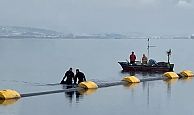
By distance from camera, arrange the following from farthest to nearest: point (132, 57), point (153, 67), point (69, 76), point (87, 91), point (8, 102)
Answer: point (132, 57)
point (153, 67)
point (69, 76)
point (87, 91)
point (8, 102)

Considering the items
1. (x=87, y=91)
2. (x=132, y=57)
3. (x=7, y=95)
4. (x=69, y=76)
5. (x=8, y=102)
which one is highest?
(x=132, y=57)

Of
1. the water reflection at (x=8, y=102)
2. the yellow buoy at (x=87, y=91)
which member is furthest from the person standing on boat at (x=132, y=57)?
the water reflection at (x=8, y=102)

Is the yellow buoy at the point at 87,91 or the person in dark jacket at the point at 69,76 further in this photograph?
the person in dark jacket at the point at 69,76

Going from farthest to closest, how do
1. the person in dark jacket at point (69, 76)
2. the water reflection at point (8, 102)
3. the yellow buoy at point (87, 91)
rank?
the person in dark jacket at point (69, 76)
the yellow buoy at point (87, 91)
the water reflection at point (8, 102)

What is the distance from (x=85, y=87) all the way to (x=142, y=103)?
5.68 meters

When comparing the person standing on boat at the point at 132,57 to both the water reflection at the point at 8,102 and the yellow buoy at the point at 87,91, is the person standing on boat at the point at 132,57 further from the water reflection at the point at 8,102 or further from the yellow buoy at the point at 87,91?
the water reflection at the point at 8,102

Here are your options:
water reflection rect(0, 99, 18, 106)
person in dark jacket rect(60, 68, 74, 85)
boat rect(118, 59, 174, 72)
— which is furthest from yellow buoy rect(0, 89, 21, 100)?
boat rect(118, 59, 174, 72)

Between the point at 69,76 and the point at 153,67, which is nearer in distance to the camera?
the point at 69,76

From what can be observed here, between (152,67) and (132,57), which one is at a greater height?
(132,57)

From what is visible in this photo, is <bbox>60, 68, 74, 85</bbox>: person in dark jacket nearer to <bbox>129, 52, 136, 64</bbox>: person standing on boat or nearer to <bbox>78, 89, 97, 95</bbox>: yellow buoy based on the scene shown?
<bbox>78, 89, 97, 95</bbox>: yellow buoy

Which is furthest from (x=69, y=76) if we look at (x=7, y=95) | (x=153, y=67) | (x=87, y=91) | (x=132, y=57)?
(x=132, y=57)

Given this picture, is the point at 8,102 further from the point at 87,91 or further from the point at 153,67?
the point at 153,67

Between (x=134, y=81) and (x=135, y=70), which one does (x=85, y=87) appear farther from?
(x=135, y=70)

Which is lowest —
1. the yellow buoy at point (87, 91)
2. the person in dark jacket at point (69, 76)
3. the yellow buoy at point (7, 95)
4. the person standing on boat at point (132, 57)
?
the yellow buoy at point (87, 91)
